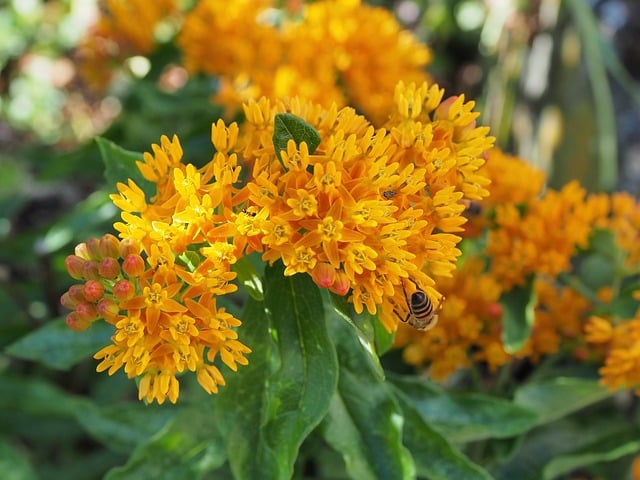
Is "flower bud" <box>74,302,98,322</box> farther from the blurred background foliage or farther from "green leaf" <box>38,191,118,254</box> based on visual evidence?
"green leaf" <box>38,191,118,254</box>

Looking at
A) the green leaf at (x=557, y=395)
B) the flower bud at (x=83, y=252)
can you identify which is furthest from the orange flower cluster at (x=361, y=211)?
the green leaf at (x=557, y=395)

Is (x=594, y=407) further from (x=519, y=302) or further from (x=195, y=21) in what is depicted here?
(x=195, y=21)

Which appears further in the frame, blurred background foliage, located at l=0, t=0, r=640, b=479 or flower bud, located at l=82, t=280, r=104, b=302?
blurred background foliage, located at l=0, t=0, r=640, b=479

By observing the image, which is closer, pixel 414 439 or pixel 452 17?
pixel 414 439

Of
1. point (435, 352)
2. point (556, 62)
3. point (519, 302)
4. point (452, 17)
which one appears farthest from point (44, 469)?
point (452, 17)

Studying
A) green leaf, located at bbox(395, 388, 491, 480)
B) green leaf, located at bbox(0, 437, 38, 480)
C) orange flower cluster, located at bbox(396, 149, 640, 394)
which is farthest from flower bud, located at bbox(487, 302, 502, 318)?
green leaf, located at bbox(0, 437, 38, 480)
